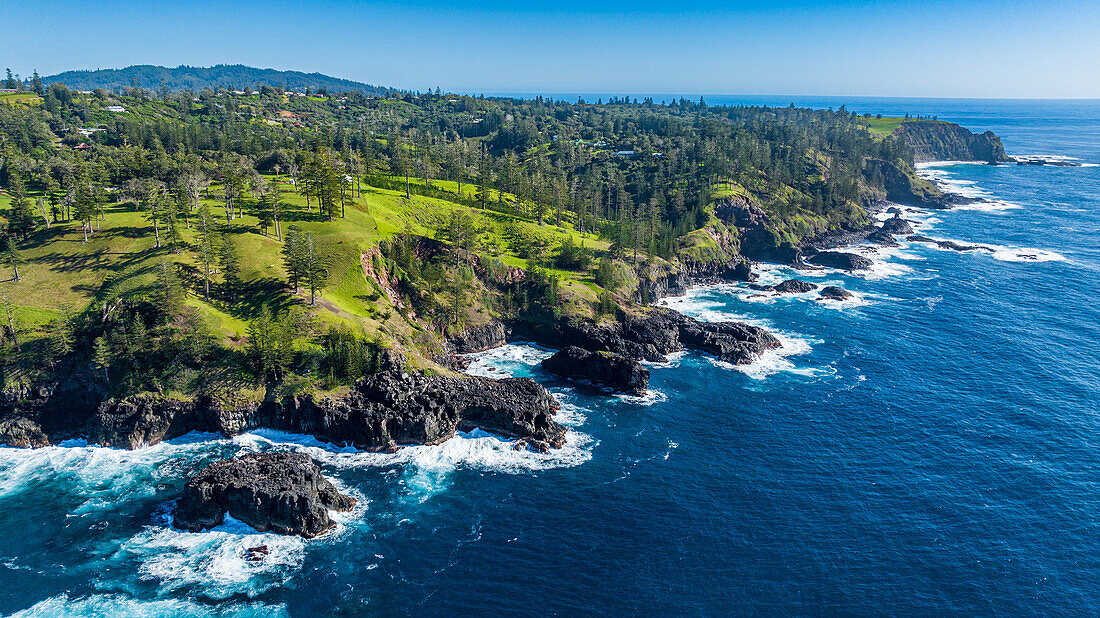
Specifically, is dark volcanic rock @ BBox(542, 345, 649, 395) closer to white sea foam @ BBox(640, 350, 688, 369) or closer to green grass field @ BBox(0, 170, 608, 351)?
white sea foam @ BBox(640, 350, 688, 369)

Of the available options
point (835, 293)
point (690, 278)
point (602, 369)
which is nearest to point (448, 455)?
point (602, 369)

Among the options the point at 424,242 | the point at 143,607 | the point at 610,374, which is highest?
the point at 424,242

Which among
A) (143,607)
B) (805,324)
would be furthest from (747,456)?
(143,607)

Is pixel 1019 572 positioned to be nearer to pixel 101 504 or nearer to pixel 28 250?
pixel 101 504

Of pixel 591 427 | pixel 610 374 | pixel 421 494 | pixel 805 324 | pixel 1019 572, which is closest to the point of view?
pixel 1019 572

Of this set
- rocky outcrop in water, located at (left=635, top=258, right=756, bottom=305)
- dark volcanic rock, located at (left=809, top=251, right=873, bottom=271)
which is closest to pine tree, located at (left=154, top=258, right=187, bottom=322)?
rocky outcrop in water, located at (left=635, top=258, right=756, bottom=305)

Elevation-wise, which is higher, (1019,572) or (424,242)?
(424,242)
